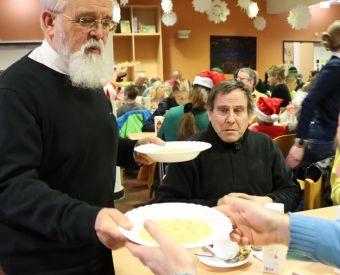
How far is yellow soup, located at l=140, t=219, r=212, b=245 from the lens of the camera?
1.08 metres

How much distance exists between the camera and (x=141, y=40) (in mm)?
9922

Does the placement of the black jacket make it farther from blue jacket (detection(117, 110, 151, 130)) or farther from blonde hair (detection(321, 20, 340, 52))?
blonde hair (detection(321, 20, 340, 52))

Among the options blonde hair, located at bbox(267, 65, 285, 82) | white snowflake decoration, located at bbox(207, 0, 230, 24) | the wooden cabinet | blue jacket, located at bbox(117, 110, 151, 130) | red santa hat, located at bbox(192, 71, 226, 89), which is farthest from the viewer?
Answer: the wooden cabinet

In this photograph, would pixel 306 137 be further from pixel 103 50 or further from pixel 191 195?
pixel 103 50

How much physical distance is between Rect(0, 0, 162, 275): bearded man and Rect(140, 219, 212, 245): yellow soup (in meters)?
0.14

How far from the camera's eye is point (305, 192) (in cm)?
223

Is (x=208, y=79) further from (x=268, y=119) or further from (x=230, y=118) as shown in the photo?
(x=268, y=119)

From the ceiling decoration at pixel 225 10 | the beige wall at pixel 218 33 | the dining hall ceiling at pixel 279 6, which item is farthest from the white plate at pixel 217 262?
the dining hall ceiling at pixel 279 6

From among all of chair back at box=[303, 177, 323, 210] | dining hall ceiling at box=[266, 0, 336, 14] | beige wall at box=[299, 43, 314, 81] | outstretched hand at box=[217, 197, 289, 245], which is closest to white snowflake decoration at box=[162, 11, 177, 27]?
dining hall ceiling at box=[266, 0, 336, 14]

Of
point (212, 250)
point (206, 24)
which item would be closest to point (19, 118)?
point (212, 250)

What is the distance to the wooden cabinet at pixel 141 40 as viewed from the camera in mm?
9445

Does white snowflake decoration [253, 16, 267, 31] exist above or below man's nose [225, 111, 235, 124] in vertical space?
above

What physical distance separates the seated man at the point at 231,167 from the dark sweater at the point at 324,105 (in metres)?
0.91

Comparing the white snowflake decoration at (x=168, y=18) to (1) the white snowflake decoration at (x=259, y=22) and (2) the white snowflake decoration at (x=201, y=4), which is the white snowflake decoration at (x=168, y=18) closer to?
(2) the white snowflake decoration at (x=201, y=4)
